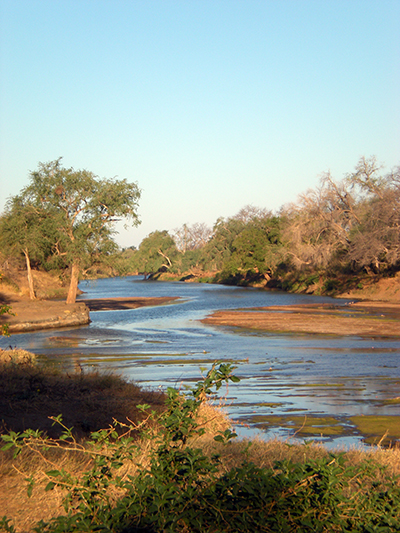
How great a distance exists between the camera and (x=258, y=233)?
8394cm

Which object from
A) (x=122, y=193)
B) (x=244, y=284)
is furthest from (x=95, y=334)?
(x=244, y=284)

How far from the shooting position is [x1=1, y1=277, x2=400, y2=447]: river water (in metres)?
10.6

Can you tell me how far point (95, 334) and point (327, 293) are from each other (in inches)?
1389

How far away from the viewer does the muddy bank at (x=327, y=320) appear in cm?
2667

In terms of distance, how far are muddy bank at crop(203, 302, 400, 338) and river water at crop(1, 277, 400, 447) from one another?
4.86 feet

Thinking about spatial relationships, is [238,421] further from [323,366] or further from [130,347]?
[130,347]

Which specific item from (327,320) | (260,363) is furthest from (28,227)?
(260,363)

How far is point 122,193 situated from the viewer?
110 feet

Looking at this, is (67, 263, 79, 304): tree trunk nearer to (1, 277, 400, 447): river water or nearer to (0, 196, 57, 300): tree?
(0, 196, 57, 300): tree

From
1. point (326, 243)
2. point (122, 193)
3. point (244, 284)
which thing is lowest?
point (244, 284)

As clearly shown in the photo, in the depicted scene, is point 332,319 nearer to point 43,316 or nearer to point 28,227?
point 43,316

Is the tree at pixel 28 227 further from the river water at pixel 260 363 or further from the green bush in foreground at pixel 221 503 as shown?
the green bush in foreground at pixel 221 503

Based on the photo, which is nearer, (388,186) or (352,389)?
(352,389)

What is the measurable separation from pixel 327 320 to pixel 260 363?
47.9 ft
